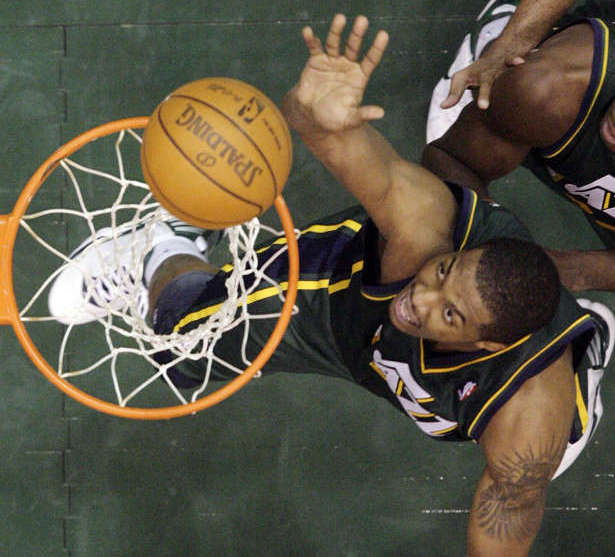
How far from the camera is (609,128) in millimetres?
1833

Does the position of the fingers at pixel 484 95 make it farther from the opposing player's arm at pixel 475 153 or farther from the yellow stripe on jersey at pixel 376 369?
the yellow stripe on jersey at pixel 376 369

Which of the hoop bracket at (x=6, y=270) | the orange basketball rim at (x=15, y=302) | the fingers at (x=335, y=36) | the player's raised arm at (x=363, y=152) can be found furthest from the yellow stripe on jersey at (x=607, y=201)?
the hoop bracket at (x=6, y=270)

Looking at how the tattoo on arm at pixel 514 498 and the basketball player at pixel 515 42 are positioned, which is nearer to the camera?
the tattoo on arm at pixel 514 498

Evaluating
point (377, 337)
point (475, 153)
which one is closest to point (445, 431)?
point (377, 337)

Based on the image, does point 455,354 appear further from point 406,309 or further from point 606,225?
point 606,225

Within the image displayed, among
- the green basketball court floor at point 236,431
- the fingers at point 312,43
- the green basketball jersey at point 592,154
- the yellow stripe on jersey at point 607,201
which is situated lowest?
the green basketball court floor at point 236,431

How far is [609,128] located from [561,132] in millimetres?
126

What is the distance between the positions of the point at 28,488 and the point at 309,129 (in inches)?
74.8

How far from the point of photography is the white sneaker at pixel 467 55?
2549 millimetres

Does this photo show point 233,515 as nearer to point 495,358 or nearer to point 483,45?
point 495,358

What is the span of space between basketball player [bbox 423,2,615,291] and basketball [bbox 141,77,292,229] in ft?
2.65

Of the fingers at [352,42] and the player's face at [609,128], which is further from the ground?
the fingers at [352,42]

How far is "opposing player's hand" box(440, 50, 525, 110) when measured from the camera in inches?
73.8

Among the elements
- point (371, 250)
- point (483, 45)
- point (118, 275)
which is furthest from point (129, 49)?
point (371, 250)
